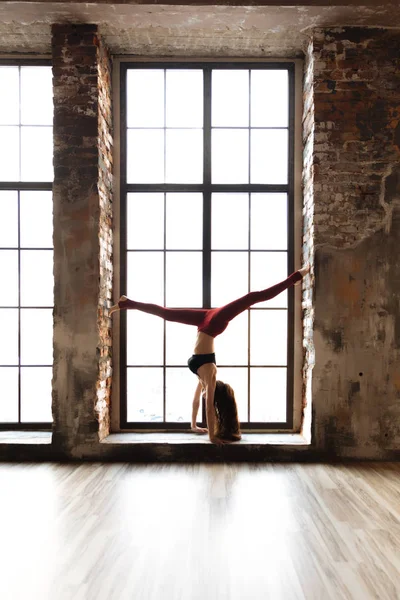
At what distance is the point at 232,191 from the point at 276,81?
1.11 m

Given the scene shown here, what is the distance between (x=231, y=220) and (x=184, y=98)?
1.22 metres

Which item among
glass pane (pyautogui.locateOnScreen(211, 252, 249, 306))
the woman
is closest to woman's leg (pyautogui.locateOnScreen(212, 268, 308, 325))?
the woman

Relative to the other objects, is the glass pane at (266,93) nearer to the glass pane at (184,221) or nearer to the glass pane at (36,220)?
the glass pane at (184,221)

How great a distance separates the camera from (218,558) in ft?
7.89

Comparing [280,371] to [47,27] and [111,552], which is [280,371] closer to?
[111,552]

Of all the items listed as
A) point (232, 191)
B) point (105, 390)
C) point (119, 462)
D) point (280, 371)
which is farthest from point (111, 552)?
point (232, 191)

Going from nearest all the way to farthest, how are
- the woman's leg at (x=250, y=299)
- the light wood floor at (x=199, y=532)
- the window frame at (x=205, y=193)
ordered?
the light wood floor at (x=199, y=532) → the woman's leg at (x=250, y=299) → the window frame at (x=205, y=193)

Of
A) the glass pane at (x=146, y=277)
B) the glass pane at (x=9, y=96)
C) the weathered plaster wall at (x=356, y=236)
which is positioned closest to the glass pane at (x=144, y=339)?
the glass pane at (x=146, y=277)

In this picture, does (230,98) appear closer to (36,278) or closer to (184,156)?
(184,156)

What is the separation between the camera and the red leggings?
4.13 m

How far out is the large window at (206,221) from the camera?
4.59 m

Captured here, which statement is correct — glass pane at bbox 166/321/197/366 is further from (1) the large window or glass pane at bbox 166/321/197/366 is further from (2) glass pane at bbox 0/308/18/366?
(2) glass pane at bbox 0/308/18/366

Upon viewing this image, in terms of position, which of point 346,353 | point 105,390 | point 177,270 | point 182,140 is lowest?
point 105,390

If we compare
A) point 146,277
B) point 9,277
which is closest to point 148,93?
point 146,277
